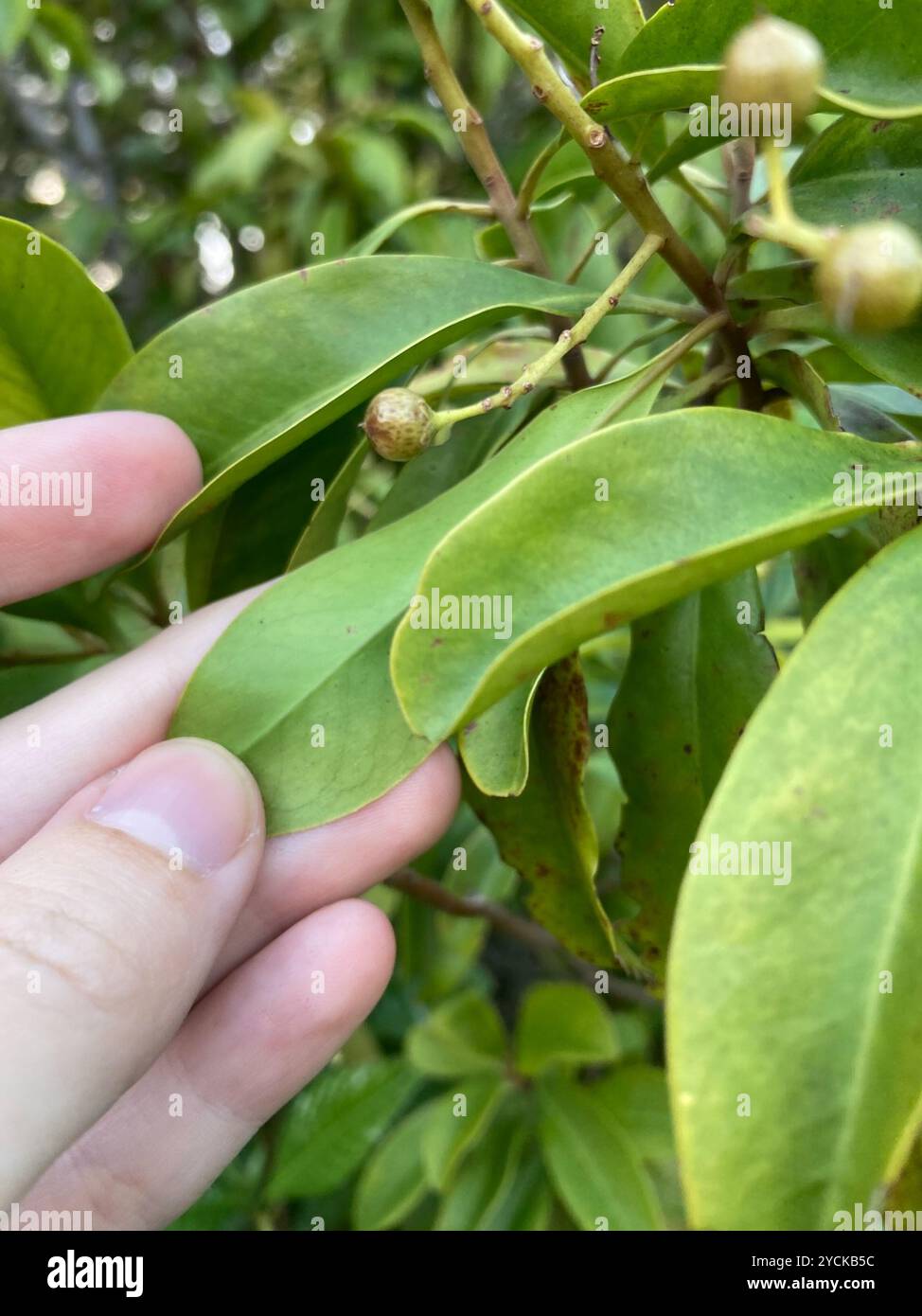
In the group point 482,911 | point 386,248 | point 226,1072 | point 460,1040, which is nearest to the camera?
point 226,1072

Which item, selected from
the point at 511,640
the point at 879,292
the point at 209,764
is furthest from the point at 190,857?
the point at 879,292

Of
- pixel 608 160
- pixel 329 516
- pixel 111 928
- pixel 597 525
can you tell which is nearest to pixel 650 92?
pixel 608 160

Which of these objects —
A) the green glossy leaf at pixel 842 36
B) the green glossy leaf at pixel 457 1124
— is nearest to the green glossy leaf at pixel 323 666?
the green glossy leaf at pixel 842 36

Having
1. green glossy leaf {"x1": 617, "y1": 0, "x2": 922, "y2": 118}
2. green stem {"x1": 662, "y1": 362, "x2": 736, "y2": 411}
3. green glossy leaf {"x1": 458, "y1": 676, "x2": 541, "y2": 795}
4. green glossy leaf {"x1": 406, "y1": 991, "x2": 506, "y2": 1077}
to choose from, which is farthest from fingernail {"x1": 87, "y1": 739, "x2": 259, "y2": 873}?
green glossy leaf {"x1": 406, "y1": 991, "x2": 506, "y2": 1077}

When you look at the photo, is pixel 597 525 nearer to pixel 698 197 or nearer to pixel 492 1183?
pixel 698 197

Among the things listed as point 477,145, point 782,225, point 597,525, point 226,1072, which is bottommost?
point 226,1072
